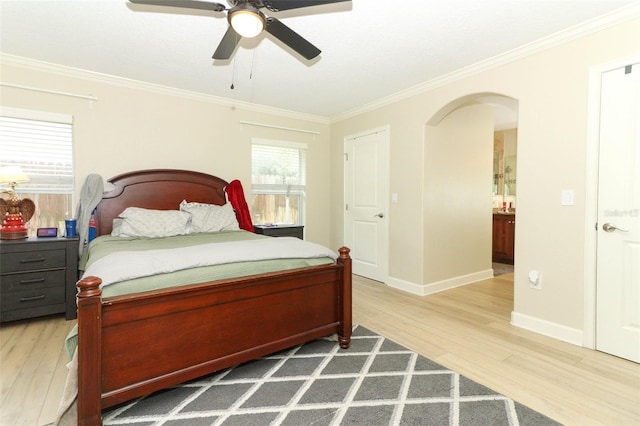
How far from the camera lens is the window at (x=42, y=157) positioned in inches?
122

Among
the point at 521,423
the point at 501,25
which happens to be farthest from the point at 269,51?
the point at 521,423

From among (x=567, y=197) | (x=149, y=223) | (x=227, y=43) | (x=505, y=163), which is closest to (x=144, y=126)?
(x=149, y=223)

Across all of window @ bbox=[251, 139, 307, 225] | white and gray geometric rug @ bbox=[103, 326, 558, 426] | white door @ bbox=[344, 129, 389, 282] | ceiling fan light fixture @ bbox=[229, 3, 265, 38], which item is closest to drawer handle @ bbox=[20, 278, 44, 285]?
white and gray geometric rug @ bbox=[103, 326, 558, 426]

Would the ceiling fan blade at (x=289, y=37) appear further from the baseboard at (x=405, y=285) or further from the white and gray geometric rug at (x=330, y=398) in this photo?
the baseboard at (x=405, y=285)

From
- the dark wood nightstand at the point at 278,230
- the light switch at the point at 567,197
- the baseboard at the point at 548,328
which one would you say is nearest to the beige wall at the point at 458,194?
the baseboard at the point at 548,328

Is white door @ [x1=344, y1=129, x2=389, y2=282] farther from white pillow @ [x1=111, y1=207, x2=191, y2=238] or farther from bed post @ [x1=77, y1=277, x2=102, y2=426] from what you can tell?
bed post @ [x1=77, y1=277, x2=102, y2=426]

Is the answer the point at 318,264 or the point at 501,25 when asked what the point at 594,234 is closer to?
the point at 501,25

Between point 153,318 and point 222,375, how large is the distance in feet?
2.18

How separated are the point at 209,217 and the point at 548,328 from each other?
3475mm

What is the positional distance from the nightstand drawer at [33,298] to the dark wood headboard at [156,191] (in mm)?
697

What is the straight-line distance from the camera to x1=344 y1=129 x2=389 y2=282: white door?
14.1 feet

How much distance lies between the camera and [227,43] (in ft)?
6.98

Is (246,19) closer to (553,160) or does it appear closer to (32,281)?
(553,160)

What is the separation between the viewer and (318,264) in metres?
2.36
